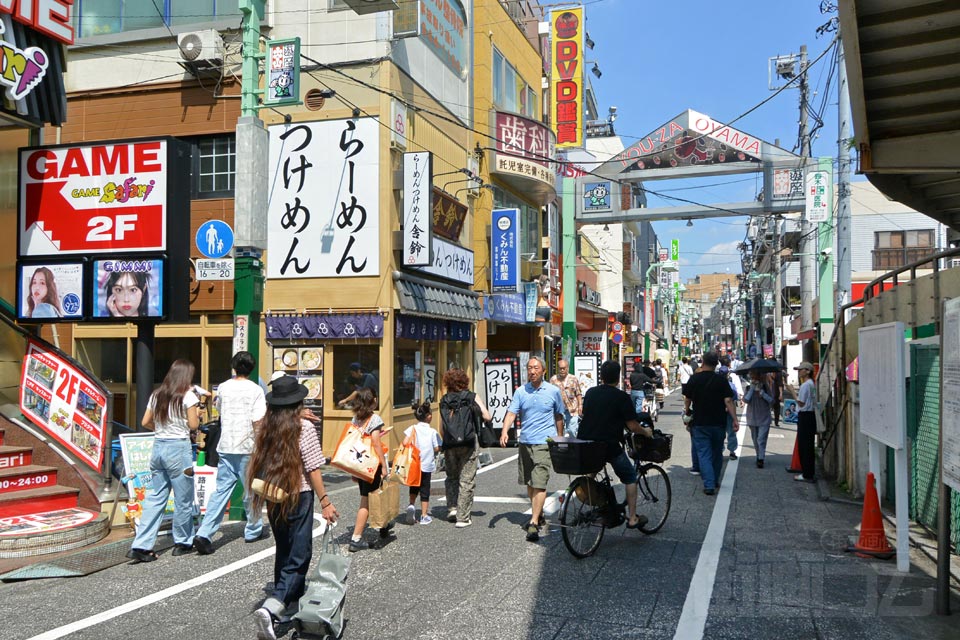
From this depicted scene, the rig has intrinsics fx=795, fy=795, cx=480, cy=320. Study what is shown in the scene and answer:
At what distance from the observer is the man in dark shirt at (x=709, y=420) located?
10.6 m

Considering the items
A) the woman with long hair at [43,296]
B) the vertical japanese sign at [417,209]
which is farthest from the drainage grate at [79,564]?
the vertical japanese sign at [417,209]

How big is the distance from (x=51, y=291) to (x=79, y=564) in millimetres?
3794

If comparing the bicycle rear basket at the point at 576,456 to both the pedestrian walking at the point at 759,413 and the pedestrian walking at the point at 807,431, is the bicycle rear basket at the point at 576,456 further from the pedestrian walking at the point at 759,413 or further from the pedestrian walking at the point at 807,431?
the pedestrian walking at the point at 759,413

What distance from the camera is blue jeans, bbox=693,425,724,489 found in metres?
10.6

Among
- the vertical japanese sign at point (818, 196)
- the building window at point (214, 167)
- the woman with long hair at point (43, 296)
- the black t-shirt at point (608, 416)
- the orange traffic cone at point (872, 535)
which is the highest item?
the vertical japanese sign at point (818, 196)

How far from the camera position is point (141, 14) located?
16391mm

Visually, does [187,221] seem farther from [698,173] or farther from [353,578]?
[698,173]

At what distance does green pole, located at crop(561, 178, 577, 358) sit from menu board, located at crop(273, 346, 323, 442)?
13548mm

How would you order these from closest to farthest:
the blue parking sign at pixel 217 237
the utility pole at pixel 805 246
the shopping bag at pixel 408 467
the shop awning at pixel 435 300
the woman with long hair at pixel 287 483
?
the woman with long hair at pixel 287 483 → the shopping bag at pixel 408 467 → the blue parking sign at pixel 217 237 → the shop awning at pixel 435 300 → the utility pole at pixel 805 246

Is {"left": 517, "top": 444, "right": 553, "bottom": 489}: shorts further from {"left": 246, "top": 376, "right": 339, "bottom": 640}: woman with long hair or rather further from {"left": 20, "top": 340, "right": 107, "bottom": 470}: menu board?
{"left": 20, "top": 340, "right": 107, "bottom": 470}: menu board

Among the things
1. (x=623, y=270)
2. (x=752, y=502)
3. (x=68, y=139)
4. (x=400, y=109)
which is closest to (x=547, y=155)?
(x=400, y=109)

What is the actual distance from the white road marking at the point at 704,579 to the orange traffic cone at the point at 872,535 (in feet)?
4.06

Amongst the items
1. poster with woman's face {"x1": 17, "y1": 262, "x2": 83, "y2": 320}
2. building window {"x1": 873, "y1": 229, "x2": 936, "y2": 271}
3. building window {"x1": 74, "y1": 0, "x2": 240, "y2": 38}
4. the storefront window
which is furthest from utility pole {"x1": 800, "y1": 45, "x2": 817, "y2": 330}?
poster with woman's face {"x1": 17, "y1": 262, "x2": 83, "y2": 320}

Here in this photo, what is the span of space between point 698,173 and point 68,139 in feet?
58.5
